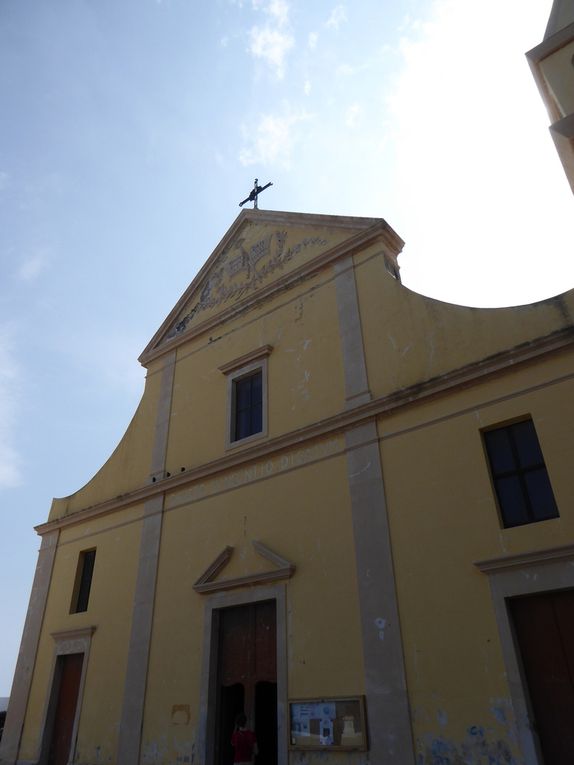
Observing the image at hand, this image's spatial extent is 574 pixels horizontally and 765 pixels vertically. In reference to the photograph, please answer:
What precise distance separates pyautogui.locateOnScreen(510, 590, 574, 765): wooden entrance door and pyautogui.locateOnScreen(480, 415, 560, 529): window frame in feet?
2.90

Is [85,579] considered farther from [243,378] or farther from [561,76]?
[561,76]

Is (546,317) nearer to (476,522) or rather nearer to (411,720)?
(476,522)

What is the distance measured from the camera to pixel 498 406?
8086mm

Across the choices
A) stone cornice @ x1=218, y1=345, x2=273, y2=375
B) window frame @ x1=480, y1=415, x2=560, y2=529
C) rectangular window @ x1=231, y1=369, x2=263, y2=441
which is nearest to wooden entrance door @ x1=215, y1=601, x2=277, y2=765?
rectangular window @ x1=231, y1=369, x2=263, y2=441

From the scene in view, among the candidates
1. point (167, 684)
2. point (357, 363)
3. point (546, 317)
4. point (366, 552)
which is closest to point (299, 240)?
point (357, 363)

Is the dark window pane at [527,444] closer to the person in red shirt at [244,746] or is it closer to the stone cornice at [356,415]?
the stone cornice at [356,415]

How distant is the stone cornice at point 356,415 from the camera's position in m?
7.93

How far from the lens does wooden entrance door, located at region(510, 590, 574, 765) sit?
638 cm

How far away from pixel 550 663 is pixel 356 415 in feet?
13.8

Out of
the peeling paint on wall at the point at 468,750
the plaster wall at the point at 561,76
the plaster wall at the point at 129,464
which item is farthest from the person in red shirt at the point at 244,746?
the plaster wall at the point at 561,76

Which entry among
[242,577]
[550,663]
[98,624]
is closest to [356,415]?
[242,577]

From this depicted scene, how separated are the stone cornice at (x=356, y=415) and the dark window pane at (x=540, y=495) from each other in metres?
1.48

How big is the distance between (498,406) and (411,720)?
13.3ft

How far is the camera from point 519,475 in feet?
25.2
